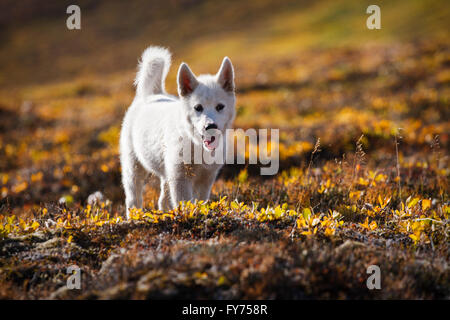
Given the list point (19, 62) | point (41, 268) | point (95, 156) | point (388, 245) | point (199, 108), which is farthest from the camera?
point (19, 62)

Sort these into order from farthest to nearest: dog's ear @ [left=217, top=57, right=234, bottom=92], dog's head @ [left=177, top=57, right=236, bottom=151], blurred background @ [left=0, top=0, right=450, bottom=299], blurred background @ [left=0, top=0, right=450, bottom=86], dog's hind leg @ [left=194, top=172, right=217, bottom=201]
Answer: blurred background @ [left=0, top=0, right=450, bottom=86]
dog's hind leg @ [left=194, top=172, right=217, bottom=201]
dog's ear @ [left=217, top=57, right=234, bottom=92]
dog's head @ [left=177, top=57, right=236, bottom=151]
blurred background @ [left=0, top=0, right=450, bottom=299]

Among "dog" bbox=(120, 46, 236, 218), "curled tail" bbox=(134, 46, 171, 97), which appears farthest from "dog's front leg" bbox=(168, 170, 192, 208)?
"curled tail" bbox=(134, 46, 171, 97)

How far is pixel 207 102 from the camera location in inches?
187

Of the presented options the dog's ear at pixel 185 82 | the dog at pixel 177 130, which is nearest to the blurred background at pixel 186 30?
the dog at pixel 177 130

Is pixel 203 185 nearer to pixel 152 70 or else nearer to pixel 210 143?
pixel 210 143

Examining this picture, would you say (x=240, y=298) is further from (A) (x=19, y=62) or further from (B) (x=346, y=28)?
(A) (x=19, y=62)

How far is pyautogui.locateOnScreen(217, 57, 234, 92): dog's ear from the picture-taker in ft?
Result: 16.2

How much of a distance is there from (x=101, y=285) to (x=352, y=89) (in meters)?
14.6

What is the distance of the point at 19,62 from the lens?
45.1 meters

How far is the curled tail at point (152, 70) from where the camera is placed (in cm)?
633

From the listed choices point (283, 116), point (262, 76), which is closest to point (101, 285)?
point (283, 116)

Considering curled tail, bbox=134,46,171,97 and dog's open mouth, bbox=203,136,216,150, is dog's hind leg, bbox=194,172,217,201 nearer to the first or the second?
dog's open mouth, bbox=203,136,216,150

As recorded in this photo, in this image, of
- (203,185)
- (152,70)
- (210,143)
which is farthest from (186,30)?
(210,143)

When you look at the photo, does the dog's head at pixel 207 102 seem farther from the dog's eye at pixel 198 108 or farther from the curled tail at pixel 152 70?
the curled tail at pixel 152 70
